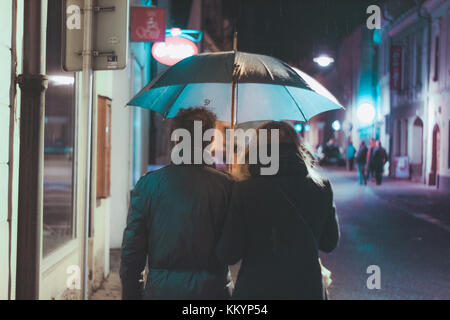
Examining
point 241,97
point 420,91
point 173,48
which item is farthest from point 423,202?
point 241,97

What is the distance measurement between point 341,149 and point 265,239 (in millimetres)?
44718

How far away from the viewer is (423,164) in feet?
82.0

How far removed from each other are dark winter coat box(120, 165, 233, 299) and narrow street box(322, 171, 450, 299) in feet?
11.0

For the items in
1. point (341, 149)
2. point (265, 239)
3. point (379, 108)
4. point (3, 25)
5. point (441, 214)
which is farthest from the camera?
point (341, 149)

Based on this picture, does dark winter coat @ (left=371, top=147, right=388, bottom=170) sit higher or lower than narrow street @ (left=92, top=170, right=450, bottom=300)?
higher

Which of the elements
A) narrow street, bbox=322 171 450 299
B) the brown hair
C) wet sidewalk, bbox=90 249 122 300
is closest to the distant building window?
narrow street, bbox=322 171 450 299

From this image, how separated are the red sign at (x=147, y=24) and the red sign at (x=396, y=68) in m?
21.2

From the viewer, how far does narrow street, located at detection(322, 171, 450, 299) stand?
20.6 ft

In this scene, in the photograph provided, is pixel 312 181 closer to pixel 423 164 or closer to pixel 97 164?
pixel 97 164

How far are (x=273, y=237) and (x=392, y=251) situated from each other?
6.46 m

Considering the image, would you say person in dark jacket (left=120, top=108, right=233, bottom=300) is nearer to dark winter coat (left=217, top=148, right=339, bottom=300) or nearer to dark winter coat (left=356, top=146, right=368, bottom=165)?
dark winter coat (left=217, top=148, right=339, bottom=300)

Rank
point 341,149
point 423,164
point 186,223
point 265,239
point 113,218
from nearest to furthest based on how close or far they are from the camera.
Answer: point 265,239 → point 186,223 → point 113,218 → point 423,164 → point 341,149

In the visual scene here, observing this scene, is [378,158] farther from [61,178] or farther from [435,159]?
[61,178]

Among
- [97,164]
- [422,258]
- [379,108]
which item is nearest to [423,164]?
[379,108]
